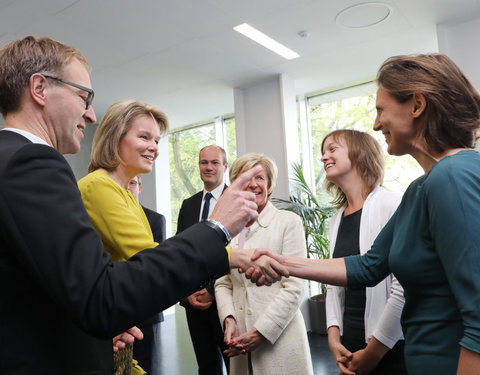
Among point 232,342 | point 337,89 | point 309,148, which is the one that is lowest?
point 232,342

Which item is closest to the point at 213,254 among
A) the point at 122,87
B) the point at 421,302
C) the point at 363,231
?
the point at 421,302

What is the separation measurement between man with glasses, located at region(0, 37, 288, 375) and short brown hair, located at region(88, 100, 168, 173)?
26.2 inches

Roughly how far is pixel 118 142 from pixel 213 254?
962mm

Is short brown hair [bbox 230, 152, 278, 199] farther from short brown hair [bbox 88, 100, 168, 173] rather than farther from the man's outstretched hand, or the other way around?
the man's outstretched hand

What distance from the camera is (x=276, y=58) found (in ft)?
18.2

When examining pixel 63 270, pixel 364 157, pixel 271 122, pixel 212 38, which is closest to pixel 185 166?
pixel 271 122

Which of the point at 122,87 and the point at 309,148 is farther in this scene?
the point at 309,148

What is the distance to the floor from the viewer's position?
160 inches

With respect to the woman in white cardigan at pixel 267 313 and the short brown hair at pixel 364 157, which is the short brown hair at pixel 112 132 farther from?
the short brown hair at pixel 364 157

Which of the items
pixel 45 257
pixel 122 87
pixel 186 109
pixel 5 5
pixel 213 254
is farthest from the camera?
pixel 186 109

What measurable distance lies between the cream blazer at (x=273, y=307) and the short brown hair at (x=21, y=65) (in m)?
1.57

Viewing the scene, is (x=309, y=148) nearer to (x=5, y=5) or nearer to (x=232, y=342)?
(x=5, y=5)

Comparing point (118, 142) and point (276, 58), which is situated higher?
point (276, 58)

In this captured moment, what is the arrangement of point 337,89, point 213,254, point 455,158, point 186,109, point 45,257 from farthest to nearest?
point 186,109
point 337,89
point 455,158
point 213,254
point 45,257
